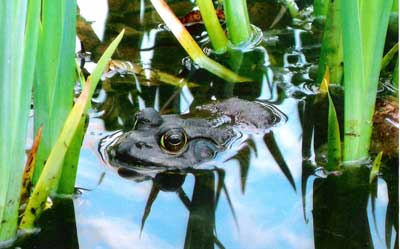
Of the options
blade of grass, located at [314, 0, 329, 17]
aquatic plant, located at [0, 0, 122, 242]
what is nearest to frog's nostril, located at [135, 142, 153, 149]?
aquatic plant, located at [0, 0, 122, 242]

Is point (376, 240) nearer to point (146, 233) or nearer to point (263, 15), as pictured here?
point (146, 233)

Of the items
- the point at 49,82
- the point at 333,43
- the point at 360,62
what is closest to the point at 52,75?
the point at 49,82

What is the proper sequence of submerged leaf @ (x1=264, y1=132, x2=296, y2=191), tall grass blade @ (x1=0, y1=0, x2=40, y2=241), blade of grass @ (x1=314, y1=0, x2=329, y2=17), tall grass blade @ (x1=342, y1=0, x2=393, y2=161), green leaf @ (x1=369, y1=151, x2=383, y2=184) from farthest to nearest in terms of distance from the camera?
1. blade of grass @ (x1=314, y1=0, x2=329, y2=17)
2. submerged leaf @ (x1=264, y1=132, x2=296, y2=191)
3. green leaf @ (x1=369, y1=151, x2=383, y2=184)
4. tall grass blade @ (x1=342, y1=0, x2=393, y2=161)
5. tall grass blade @ (x1=0, y1=0, x2=40, y2=241)

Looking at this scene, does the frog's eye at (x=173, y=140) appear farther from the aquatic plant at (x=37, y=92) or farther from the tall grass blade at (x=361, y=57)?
the tall grass blade at (x=361, y=57)

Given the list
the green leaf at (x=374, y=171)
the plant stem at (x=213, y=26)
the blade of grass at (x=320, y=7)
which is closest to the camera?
the green leaf at (x=374, y=171)

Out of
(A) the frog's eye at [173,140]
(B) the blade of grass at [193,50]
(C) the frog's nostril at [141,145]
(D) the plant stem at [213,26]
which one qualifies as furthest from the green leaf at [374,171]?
(D) the plant stem at [213,26]

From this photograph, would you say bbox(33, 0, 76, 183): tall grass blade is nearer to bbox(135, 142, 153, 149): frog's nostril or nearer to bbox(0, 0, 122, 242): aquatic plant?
bbox(0, 0, 122, 242): aquatic plant

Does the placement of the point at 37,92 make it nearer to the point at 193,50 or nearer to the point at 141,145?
the point at 141,145
